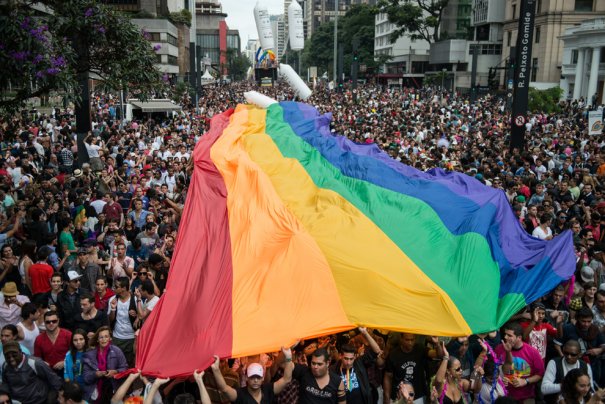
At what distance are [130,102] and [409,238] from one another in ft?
77.6

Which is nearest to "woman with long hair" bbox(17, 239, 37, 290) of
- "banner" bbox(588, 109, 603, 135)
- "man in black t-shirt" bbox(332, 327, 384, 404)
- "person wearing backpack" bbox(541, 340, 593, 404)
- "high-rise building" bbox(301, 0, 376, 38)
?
"man in black t-shirt" bbox(332, 327, 384, 404)

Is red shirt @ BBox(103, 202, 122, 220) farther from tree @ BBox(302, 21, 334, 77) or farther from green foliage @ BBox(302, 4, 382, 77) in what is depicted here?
tree @ BBox(302, 21, 334, 77)

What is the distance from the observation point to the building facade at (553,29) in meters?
48.6

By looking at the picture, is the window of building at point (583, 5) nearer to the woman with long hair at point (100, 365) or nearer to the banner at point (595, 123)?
the banner at point (595, 123)

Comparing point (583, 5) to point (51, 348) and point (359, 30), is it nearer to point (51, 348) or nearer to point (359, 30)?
point (359, 30)

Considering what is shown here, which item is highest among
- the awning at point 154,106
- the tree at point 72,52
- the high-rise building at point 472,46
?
the high-rise building at point 472,46

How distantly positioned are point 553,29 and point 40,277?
166 feet

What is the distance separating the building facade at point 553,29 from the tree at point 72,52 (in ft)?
142

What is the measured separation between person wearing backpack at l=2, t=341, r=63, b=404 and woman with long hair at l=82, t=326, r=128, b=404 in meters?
0.31

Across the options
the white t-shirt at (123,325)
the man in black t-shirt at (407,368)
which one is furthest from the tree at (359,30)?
the man in black t-shirt at (407,368)

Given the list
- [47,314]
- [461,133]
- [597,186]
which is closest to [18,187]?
[47,314]

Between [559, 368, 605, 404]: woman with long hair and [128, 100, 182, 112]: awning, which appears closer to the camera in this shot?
[559, 368, 605, 404]: woman with long hair

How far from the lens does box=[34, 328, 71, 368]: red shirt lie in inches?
230

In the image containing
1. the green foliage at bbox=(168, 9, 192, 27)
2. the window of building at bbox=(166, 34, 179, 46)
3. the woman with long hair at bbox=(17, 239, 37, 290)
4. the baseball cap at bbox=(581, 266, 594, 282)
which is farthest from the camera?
the green foliage at bbox=(168, 9, 192, 27)
